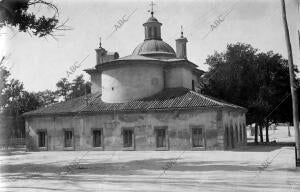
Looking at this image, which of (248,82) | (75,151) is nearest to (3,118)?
(75,151)

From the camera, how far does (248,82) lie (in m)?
39.6

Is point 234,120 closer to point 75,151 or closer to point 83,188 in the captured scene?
point 75,151

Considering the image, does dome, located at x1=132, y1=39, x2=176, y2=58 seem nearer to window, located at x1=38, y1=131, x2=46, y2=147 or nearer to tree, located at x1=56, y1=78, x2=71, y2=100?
window, located at x1=38, y1=131, x2=46, y2=147

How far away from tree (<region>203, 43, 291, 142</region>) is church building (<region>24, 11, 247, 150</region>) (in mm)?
3389

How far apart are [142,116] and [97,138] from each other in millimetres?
4636

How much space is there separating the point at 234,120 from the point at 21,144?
26877 mm

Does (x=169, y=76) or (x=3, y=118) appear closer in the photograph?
(x=169, y=76)

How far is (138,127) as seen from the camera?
31.5 meters

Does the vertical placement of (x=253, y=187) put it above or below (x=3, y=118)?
below

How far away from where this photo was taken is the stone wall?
96.5 feet

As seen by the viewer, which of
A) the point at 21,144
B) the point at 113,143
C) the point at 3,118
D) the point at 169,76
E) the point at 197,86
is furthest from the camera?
the point at 3,118

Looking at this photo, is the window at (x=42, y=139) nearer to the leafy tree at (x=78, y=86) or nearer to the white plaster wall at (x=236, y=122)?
the white plaster wall at (x=236, y=122)

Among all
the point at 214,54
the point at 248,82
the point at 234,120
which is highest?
the point at 214,54

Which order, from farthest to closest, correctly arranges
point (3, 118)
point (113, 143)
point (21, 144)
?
point (3, 118) → point (21, 144) → point (113, 143)
